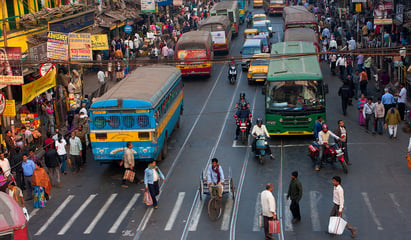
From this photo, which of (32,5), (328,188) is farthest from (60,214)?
(32,5)

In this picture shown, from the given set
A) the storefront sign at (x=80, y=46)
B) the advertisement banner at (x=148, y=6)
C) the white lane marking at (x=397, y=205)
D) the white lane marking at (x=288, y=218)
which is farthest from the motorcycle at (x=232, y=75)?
the white lane marking at (x=397, y=205)

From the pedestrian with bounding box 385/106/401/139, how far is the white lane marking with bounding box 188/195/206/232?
350 inches

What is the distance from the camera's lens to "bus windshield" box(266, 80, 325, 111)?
23.6m

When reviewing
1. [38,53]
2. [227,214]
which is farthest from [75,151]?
[38,53]

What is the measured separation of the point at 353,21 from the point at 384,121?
2618 cm

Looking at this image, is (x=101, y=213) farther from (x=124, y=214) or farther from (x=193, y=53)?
(x=193, y=53)

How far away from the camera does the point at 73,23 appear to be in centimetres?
3556

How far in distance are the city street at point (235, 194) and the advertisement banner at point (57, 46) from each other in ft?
16.9

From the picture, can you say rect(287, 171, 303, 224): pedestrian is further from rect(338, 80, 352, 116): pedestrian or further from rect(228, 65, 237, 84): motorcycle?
rect(228, 65, 237, 84): motorcycle

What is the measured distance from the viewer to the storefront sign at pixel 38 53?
27156 millimetres

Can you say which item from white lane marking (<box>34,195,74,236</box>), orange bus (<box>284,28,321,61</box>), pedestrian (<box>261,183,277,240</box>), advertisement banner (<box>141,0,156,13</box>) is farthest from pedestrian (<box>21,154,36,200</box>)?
advertisement banner (<box>141,0,156,13</box>)

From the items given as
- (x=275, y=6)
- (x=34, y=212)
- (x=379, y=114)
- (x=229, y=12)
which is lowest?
(x=34, y=212)

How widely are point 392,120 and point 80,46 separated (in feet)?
45.4

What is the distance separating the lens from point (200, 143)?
25000 millimetres
